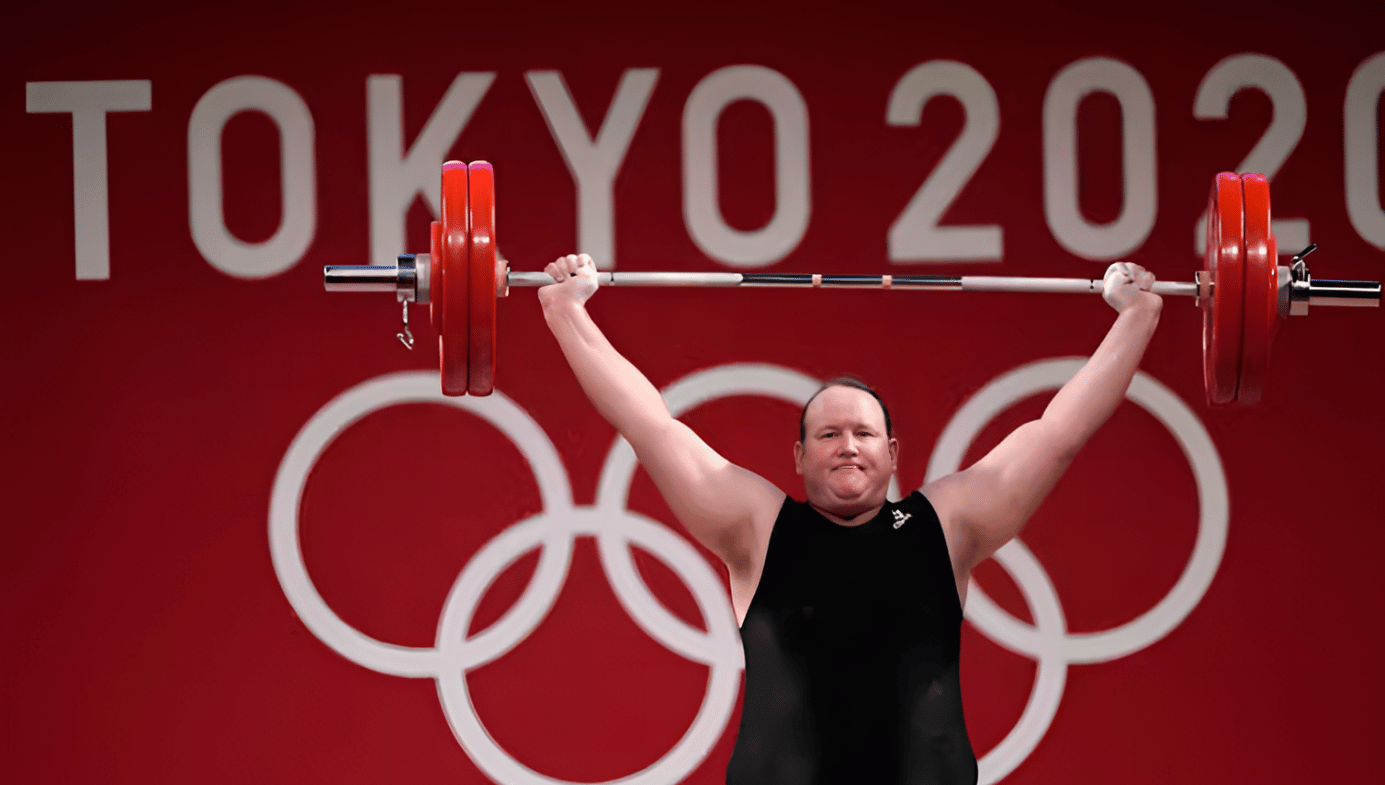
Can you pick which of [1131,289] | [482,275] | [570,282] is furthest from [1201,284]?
[482,275]

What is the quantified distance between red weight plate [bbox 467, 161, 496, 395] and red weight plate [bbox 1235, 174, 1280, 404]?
1.24 meters

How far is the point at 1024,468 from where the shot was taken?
7.13 feet

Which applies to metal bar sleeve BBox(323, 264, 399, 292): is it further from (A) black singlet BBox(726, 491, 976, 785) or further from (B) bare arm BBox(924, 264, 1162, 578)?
(B) bare arm BBox(924, 264, 1162, 578)

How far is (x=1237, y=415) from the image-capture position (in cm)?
314

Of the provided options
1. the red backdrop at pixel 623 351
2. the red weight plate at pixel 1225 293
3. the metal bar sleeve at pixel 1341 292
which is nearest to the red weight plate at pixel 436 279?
the red backdrop at pixel 623 351

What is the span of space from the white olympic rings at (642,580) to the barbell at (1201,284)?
2.89 ft

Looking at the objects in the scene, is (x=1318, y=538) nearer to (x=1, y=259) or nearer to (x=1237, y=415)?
(x=1237, y=415)

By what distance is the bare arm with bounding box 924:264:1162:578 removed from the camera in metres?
2.15

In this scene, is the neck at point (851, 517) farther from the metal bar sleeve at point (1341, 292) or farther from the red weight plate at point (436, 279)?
the metal bar sleeve at point (1341, 292)

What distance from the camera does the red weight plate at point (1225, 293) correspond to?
214 centimetres

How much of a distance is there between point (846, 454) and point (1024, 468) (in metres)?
0.32

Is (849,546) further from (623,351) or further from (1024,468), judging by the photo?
(623,351)

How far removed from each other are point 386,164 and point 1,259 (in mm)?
965

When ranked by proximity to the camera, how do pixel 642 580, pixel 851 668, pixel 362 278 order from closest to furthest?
1. pixel 851 668
2. pixel 362 278
3. pixel 642 580
